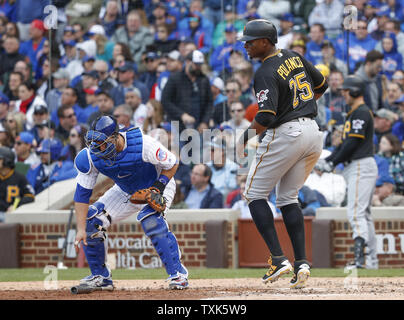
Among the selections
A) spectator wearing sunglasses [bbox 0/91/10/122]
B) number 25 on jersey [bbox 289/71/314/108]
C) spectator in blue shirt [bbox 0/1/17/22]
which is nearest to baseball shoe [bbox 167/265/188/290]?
number 25 on jersey [bbox 289/71/314/108]

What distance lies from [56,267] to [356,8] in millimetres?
6135

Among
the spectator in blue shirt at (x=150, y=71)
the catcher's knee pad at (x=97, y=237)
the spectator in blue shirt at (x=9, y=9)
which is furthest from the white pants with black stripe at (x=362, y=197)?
the spectator in blue shirt at (x=9, y=9)

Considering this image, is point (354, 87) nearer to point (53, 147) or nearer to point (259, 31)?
point (259, 31)

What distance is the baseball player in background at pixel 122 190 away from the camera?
269 inches

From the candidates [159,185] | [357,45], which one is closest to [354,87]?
[357,45]

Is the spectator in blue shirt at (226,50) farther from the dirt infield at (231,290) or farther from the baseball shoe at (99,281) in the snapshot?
the baseball shoe at (99,281)

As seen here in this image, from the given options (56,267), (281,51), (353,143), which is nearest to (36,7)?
(56,267)

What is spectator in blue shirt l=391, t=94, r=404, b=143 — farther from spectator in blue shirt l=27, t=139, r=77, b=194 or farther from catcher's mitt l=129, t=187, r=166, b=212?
catcher's mitt l=129, t=187, r=166, b=212

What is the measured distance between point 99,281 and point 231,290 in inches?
47.7

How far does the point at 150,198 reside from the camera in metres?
6.82

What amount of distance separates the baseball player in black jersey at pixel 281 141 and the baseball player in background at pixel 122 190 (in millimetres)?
790

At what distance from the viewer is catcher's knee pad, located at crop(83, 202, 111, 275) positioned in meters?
7.05

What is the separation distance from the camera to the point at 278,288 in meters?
7.00
